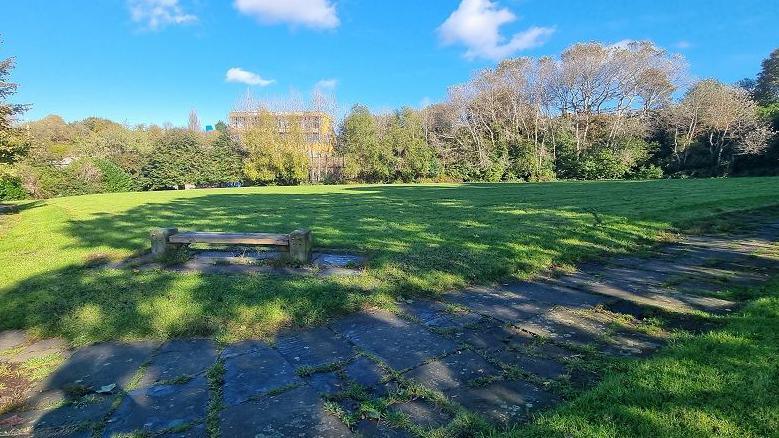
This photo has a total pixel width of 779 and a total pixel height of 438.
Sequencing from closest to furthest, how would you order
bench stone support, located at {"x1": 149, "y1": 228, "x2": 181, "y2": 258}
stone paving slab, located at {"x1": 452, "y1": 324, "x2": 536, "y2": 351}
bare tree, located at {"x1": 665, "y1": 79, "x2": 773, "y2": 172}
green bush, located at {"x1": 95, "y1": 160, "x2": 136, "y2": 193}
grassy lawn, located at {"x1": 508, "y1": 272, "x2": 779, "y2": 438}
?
grassy lawn, located at {"x1": 508, "y1": 272, "x2": 779, "y2": 438}
stone paving slab, located at {"x1": 452, "y1": 324, "x2": 536, "y2": 351}
bench stone support, located at {"x1": 149, "y1": 228, "x2": 181, "y2": 258}
bare tree, located at {"x1": 665, "y1": 79, "x2": 773, "y2": 172}
green bush, located at {"x1": 95, "y1": 160, "x2": 136, "y2": 193}

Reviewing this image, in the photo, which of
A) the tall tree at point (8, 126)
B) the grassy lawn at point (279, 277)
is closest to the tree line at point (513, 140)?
the tall tree at point (8, 126)

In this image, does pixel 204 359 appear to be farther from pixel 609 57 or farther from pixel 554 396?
pixel 609 57

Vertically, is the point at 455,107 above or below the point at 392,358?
above

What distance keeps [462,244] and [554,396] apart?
414 centimetres

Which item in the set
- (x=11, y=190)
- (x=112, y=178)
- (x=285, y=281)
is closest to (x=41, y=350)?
(x=285, y=281)

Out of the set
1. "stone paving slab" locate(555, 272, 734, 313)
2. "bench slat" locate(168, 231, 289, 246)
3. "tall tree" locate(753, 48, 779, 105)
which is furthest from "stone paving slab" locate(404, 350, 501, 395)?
"tall tree" locate(753, 48, 779, 105)

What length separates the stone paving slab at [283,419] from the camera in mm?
2156

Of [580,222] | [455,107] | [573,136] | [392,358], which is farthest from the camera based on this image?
[455,107]

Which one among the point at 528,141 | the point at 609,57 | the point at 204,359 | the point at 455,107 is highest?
the point at 609,57

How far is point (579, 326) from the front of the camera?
11.3 ft

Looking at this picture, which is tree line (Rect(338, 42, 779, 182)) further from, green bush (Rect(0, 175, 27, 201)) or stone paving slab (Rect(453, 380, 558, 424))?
stone paving slab (Rect(453, 380, 558, 424))

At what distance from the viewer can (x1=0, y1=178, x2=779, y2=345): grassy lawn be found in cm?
374

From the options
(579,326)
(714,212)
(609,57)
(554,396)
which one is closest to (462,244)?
(579,326)

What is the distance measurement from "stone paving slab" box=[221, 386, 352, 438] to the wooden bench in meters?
3.01
